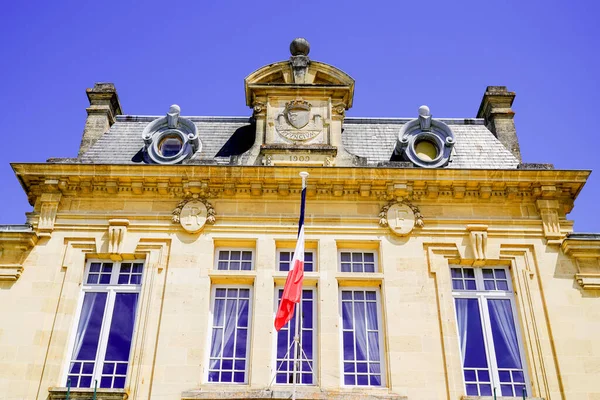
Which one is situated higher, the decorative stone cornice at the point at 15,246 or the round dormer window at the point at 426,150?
the round dormer window at the point at 426,150

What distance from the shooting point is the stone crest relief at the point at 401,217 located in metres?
12.4

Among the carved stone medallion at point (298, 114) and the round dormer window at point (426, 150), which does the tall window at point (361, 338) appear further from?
the carved stone medallion at point (298, 114)

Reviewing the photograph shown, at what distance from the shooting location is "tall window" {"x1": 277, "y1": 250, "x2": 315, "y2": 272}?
12195 millimetres

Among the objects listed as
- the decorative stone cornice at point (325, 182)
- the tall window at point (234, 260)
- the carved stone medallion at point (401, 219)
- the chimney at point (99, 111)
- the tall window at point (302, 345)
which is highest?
the chimney at point (99, 111)

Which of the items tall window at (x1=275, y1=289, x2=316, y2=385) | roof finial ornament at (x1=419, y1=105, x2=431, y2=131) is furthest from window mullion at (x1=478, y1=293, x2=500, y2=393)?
roof finial ornament at (x1=419, y1=105, x2=431, y2=131)

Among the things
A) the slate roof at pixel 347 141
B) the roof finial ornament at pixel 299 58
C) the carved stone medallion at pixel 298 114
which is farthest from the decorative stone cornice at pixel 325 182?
the roof finial ornament at pixel 299 58

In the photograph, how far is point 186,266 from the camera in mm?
11984

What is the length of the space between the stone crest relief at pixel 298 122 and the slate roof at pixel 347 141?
2.80 ft

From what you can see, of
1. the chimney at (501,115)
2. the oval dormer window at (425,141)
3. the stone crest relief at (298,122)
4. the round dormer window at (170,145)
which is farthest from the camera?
the chimney at (501,115)

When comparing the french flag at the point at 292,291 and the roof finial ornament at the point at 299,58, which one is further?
the roof finial ornament at the point at 299,58

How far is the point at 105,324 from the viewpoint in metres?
11.6

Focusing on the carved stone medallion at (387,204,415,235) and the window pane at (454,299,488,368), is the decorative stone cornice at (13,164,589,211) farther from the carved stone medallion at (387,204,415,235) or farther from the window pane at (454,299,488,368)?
the window pane at (454,299,488,368)

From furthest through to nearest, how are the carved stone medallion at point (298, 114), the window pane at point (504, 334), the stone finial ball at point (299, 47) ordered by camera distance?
1. the stone finial ball at point (299, 47)
2. the carved stone medallion at point (298, 114)
3. the window pane at point (504, 334)

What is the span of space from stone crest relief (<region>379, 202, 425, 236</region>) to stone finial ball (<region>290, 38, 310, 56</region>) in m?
4.23
